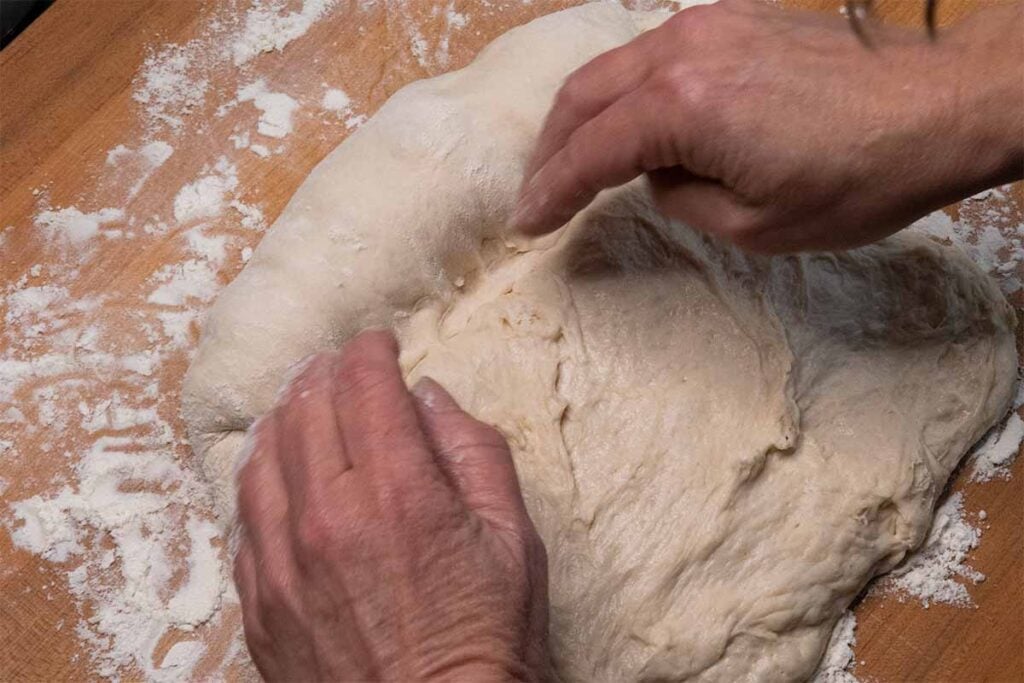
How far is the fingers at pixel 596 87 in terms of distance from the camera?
109 cm

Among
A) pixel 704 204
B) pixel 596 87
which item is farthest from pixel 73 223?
pixel 704 204

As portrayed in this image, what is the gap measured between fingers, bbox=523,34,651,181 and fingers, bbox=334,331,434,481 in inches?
14.9

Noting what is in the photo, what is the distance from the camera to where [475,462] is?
3.16 feet

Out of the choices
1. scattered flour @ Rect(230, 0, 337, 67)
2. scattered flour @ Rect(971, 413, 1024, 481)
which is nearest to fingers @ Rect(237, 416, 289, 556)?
scattered flour @ Rect(230, 0, 337, 67)

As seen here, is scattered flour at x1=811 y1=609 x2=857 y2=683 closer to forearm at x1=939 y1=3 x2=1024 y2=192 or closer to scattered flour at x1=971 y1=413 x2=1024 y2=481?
scattered flour at x1=971 y1=413 x2=1024 y2=481

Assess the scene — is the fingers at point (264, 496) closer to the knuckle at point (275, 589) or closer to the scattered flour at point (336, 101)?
the knuckle at point (275, 589)

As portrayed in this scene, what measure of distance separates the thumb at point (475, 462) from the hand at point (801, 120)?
0.34m

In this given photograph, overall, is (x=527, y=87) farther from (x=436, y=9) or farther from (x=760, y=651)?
(x=760, y=651)

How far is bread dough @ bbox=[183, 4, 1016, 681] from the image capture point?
122cm

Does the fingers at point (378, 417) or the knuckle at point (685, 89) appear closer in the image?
the fingers at point (378, 417)

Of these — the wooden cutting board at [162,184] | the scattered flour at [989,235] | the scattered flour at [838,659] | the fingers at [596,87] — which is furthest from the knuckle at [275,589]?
the scattered flour at [989,235]

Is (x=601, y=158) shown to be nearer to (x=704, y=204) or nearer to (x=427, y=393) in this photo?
(x=704, y=204)

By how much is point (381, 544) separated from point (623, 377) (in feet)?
1.65

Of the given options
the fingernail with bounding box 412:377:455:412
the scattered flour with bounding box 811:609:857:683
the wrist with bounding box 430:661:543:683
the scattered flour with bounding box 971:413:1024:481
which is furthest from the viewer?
the scattered flour with bounding box 971:413:1024:481
